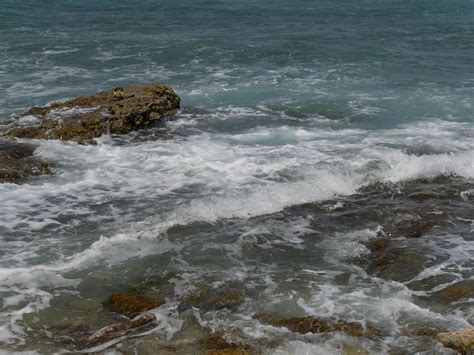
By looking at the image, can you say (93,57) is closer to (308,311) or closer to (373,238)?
(373,238)

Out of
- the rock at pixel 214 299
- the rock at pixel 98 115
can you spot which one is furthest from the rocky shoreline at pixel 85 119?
the rock at pixel 214 299

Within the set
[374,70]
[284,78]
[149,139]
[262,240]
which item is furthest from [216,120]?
[374,70]

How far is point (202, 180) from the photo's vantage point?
16.5 meters

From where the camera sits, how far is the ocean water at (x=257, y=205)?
994 centimetres

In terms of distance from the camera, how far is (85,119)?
20.0 metres

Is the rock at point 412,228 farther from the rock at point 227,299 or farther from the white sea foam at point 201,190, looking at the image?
the rock at point 227,299

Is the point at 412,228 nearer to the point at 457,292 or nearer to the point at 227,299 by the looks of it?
the point at 457,292

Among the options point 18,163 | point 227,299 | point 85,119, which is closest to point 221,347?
point 227,299

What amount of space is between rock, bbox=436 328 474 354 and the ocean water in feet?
0.54

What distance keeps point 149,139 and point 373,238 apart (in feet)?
31.7

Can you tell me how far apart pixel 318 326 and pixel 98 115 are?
43.5 feet

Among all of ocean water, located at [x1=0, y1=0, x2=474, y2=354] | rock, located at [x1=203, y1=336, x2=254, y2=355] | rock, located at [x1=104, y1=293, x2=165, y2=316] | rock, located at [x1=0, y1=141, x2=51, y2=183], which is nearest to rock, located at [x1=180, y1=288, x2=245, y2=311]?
ocean water, located at [x1=0, y1=0, x2=474, y2=354]

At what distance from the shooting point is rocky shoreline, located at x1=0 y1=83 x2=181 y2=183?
57.3 feet

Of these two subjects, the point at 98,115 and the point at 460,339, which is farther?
the point at 98,115
